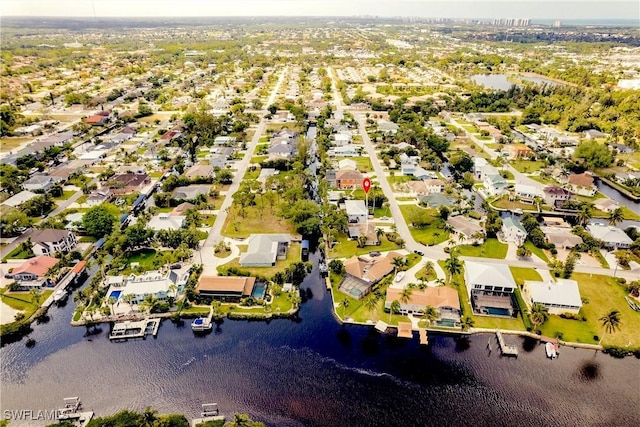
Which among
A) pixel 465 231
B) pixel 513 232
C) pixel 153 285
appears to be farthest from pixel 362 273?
pixel 153 285

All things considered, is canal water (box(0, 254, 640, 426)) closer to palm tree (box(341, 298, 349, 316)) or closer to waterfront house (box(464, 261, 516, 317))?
palm tree (box(341, 298, 349, 316))

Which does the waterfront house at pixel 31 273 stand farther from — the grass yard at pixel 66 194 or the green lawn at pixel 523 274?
the green lawn at pixel 523 274

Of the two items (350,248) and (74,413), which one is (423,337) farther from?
(74,413)

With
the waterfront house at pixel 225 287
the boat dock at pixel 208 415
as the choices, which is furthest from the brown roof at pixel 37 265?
the boat dock at pixel 208 415

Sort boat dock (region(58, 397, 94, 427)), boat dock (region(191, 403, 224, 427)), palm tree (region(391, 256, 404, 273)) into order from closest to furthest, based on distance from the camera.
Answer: boat dock (region(191, 403, 224, 427))
boat dock (region(58, 397, 94, 427))
palm tree (region(391, 256, 404, 273))

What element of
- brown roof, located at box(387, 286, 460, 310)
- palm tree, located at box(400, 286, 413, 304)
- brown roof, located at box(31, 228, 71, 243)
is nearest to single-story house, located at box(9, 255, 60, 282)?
brown roof, located at box(31, 228, 71, 243)

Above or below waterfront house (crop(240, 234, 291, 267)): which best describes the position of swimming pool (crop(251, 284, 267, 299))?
below
